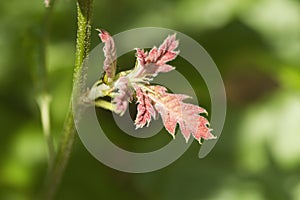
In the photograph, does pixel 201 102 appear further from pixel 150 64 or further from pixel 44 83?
pixel 150 64

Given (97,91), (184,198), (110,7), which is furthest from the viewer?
(110,7)

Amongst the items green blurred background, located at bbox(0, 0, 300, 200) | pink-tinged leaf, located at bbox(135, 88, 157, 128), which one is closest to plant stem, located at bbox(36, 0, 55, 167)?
green blurred background, located at bbox(0, 0, 300, 200)

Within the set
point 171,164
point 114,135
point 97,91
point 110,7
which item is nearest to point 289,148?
point 171,164

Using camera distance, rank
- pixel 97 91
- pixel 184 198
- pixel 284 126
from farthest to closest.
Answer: pixel 284 126, pixel 184 198, pixel 97 91

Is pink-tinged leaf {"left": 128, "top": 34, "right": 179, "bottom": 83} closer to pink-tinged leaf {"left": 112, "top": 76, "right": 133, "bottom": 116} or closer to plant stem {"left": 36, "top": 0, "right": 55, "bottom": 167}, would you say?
pink-tinged leaf {"left": 112, "top": 76, "right": 133, "bottom": 116}

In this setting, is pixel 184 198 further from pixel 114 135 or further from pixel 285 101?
pixel 285 101

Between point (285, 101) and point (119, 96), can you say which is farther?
point (285, 101)
